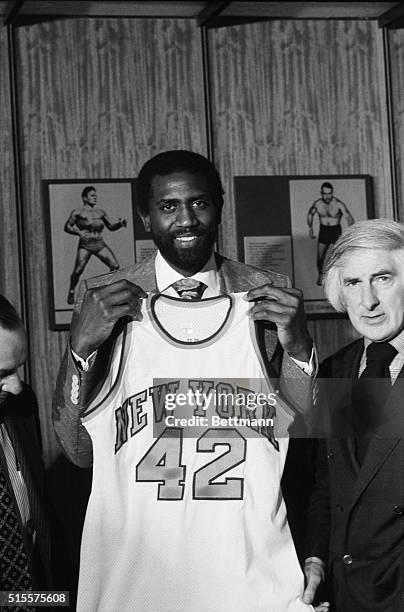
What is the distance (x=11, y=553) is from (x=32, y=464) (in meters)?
0.24

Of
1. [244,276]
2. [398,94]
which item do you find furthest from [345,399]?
[398,94]

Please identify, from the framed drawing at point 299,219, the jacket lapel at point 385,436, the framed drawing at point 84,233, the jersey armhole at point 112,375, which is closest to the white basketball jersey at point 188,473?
the jersey armhole at point 112,375

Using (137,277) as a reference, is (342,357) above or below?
below

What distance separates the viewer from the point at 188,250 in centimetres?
230

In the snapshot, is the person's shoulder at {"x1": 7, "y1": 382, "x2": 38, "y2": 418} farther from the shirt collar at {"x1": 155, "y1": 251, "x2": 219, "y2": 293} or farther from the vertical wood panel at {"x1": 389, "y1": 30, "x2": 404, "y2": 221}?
the vertical wood panel at {"x1": 389, "y1": 30, "x2": 404, "y2": 221}

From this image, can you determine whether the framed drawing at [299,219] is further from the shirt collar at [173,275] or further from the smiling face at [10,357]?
the smiling face at [10,357]

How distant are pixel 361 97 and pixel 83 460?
215 cm

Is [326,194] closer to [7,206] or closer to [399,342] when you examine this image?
[7,206]

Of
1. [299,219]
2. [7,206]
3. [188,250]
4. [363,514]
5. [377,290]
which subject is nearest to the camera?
[363,514]

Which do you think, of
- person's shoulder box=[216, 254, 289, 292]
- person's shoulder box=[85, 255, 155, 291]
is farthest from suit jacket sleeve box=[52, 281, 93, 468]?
person's shoulder box=[216, 254, 289, 292]

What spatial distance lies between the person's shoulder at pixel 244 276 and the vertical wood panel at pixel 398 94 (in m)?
1.51

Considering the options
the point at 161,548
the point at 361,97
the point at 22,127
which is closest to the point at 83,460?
the point at 161,548

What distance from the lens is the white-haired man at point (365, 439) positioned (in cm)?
A: 205

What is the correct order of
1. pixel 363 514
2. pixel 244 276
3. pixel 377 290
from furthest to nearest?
1. pixel 244 276
2. pixel 377 290
3. pixel 363 514
